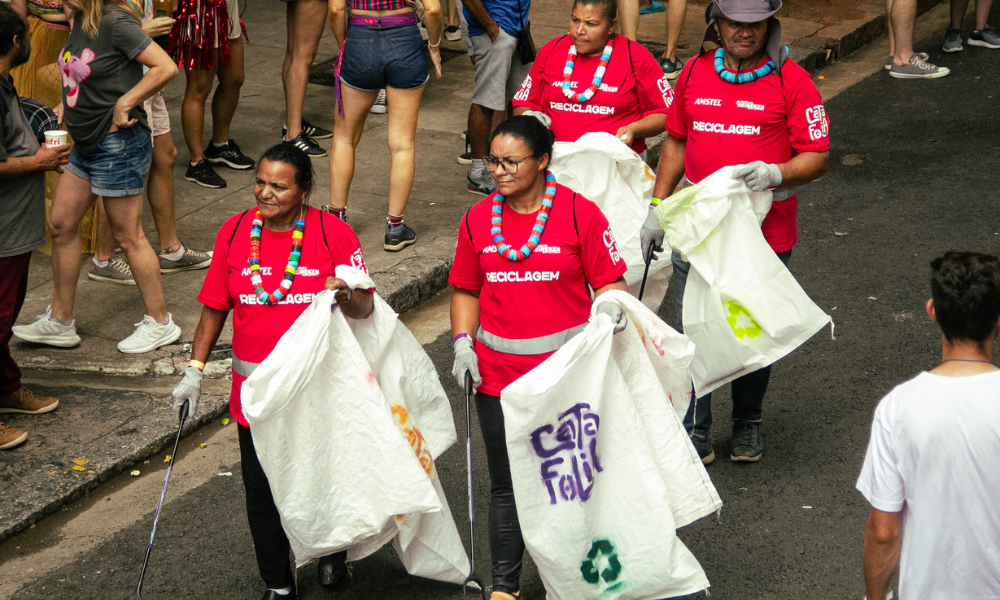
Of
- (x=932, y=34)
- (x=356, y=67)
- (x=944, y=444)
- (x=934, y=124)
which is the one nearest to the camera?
(x=944, y=444)

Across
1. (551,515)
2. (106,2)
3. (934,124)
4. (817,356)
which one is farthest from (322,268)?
(934,124)

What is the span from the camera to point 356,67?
6.37 m

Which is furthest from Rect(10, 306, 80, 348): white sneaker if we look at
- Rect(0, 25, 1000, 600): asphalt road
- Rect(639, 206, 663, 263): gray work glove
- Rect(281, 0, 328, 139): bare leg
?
Rect(639, 206, 663, 263): gray work glove

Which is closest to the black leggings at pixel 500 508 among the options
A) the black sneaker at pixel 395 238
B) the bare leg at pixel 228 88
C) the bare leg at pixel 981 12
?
the black sneaker at pixel 395 238

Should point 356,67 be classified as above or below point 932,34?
above

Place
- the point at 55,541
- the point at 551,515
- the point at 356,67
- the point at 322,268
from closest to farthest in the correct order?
the point at 551,515 < the point at 322,268 < the point at 55,541 < the point at 356,67

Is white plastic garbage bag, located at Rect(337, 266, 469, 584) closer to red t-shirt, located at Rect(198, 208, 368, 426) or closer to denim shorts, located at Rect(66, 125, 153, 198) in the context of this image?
red t-shirt, located at Rect(198, 208, 368, 426)

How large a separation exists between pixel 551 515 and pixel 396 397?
69cm

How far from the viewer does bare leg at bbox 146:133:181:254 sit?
6113 millimetres

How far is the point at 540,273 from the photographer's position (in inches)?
141

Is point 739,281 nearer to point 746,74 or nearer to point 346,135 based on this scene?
point 746,74

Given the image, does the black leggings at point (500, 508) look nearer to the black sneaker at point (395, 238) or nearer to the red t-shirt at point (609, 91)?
the red t-shirt at point (609, 91)

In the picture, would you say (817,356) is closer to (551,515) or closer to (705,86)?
(705,86)

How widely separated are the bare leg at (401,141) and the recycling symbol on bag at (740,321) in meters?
2.77
